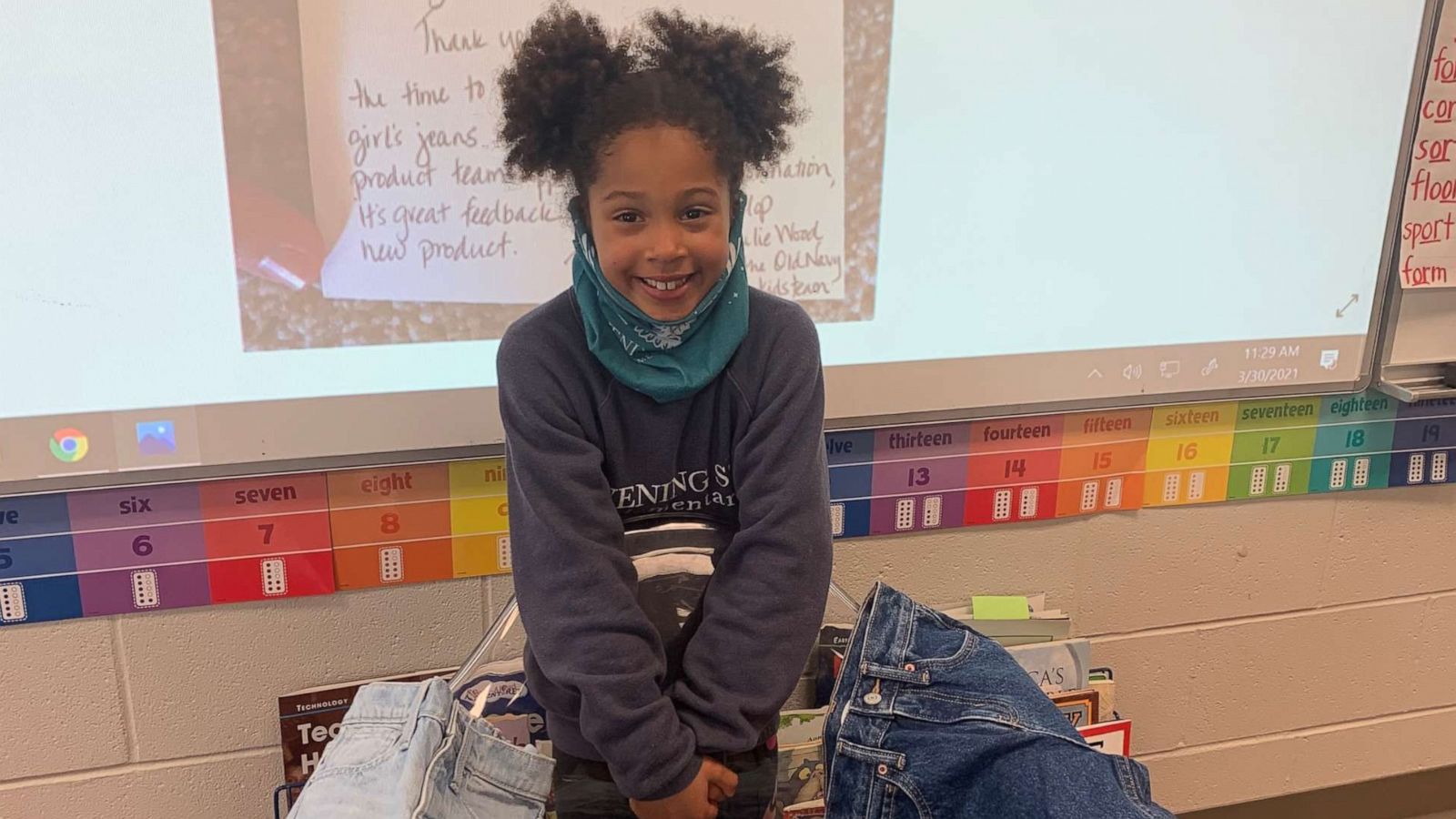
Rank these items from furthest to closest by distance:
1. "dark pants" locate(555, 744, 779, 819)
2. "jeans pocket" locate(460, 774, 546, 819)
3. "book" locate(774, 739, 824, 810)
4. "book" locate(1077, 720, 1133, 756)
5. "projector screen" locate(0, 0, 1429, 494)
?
"book" locate(1077, 720, 1133, 756) < "book" locate(774, 739, 824, 810) < "projector screen" locate(0, 0, 1429, 494) < "dark pants" locate(555, 744, 779, 819) < "jeans pocket" locate(460, 774, 546, 819)

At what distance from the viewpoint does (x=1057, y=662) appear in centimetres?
137

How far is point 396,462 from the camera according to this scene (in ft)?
3.86

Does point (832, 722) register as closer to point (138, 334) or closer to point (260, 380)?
point (260, 380)

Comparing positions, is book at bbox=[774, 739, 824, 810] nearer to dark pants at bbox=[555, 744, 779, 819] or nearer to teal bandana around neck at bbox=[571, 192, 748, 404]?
dark pants at bbox=[555, 744, 779, 819]

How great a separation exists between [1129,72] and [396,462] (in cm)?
106

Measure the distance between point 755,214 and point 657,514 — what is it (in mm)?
455

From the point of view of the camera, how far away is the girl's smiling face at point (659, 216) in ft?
2.68

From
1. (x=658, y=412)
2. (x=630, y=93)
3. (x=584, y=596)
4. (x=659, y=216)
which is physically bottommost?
(x=584, y=596)

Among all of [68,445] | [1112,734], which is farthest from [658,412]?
[1112,734]

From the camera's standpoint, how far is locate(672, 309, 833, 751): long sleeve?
87 cm

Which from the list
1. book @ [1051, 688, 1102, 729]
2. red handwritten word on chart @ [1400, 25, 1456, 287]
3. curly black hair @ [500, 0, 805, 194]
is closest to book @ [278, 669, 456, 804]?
curly black hair @ [500, 0, 805, 194]

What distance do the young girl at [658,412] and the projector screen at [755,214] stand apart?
162 millimetres

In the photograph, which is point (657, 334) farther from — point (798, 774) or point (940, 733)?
point (798, 774)

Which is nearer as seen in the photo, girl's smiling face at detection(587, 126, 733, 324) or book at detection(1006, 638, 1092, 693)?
girl's smiling face at detection(587, 126, 733, 324)
